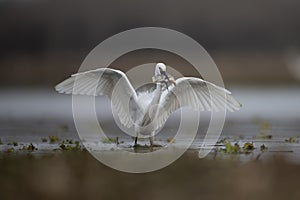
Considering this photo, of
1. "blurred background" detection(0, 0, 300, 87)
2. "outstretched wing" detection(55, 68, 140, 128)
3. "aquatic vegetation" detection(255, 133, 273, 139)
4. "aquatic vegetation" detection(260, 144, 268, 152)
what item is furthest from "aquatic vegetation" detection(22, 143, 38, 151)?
"blurred background" detection(0, 0, 300, 87)

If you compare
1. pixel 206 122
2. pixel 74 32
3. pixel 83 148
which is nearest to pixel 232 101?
pixel 83 148

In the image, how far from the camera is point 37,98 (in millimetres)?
25625

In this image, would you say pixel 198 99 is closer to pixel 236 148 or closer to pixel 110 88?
pixel 236 148

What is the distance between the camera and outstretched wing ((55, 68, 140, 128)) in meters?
13.5

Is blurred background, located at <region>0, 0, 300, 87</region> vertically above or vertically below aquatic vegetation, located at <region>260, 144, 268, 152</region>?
above

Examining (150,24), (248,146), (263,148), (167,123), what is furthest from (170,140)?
(150,24)

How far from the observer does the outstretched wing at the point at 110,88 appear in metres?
13.5

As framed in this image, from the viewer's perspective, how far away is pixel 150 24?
3797 cm

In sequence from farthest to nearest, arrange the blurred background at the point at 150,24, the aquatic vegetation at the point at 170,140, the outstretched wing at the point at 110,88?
1. the blurred background at the point at 150,24
2. the aquatic vegetation at the point at 170,140
3. the outstretched wing at the point at 110,88

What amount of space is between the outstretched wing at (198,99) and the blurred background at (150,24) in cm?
1593

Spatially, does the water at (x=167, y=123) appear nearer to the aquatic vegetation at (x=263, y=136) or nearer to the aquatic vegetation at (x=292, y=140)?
the aquatic vegetation at (x=263, y=136)

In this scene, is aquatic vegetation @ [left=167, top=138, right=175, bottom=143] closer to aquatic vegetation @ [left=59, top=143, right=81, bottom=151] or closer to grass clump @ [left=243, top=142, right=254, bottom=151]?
grass clump @ [left=243, top=142, right=254, bottom=151]

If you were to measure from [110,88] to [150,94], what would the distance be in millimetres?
586

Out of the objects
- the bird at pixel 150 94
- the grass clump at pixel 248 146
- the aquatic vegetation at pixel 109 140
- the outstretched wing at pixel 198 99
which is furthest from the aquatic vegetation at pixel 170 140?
the grass clump at pixel 248 146
